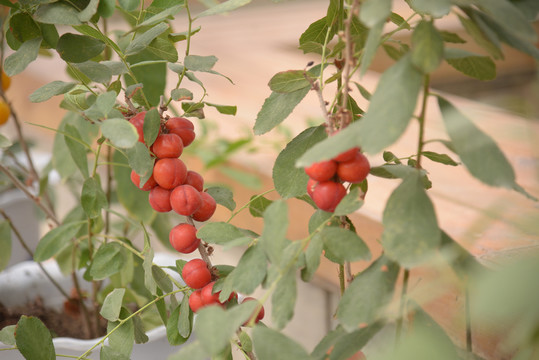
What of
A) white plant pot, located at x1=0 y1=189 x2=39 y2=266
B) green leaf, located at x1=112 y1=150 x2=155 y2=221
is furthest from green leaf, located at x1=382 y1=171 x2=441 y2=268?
white plant pot, located at x1=0 y1=189 x2=39 y2=266

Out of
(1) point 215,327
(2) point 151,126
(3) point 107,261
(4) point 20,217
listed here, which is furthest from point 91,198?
(4) point 20,217

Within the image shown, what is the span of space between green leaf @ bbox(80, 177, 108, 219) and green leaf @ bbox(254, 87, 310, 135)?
0.19 meters

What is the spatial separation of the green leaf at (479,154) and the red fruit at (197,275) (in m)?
0.19

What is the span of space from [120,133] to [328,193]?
4.3 inches

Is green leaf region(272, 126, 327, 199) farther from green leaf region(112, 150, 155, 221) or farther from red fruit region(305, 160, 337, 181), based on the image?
green leaf region(112, 150, 155, 221)

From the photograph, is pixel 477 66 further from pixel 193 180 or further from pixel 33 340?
pixel 33 340

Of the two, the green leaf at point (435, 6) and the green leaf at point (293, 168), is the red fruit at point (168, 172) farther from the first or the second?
the green leaf at point (435, 6)

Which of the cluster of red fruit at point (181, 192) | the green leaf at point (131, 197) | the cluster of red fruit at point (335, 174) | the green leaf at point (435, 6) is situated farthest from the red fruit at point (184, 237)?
the green leaf at point (131, 197)

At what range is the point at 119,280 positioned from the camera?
596 millimetres

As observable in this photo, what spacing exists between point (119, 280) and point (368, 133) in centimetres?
45

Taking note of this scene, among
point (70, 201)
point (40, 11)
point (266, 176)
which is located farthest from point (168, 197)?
Answer: point (70, 201)

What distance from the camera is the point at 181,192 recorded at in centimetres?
35

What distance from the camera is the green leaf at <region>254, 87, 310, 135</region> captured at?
329mm

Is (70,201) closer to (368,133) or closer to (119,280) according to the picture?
(119,280)
